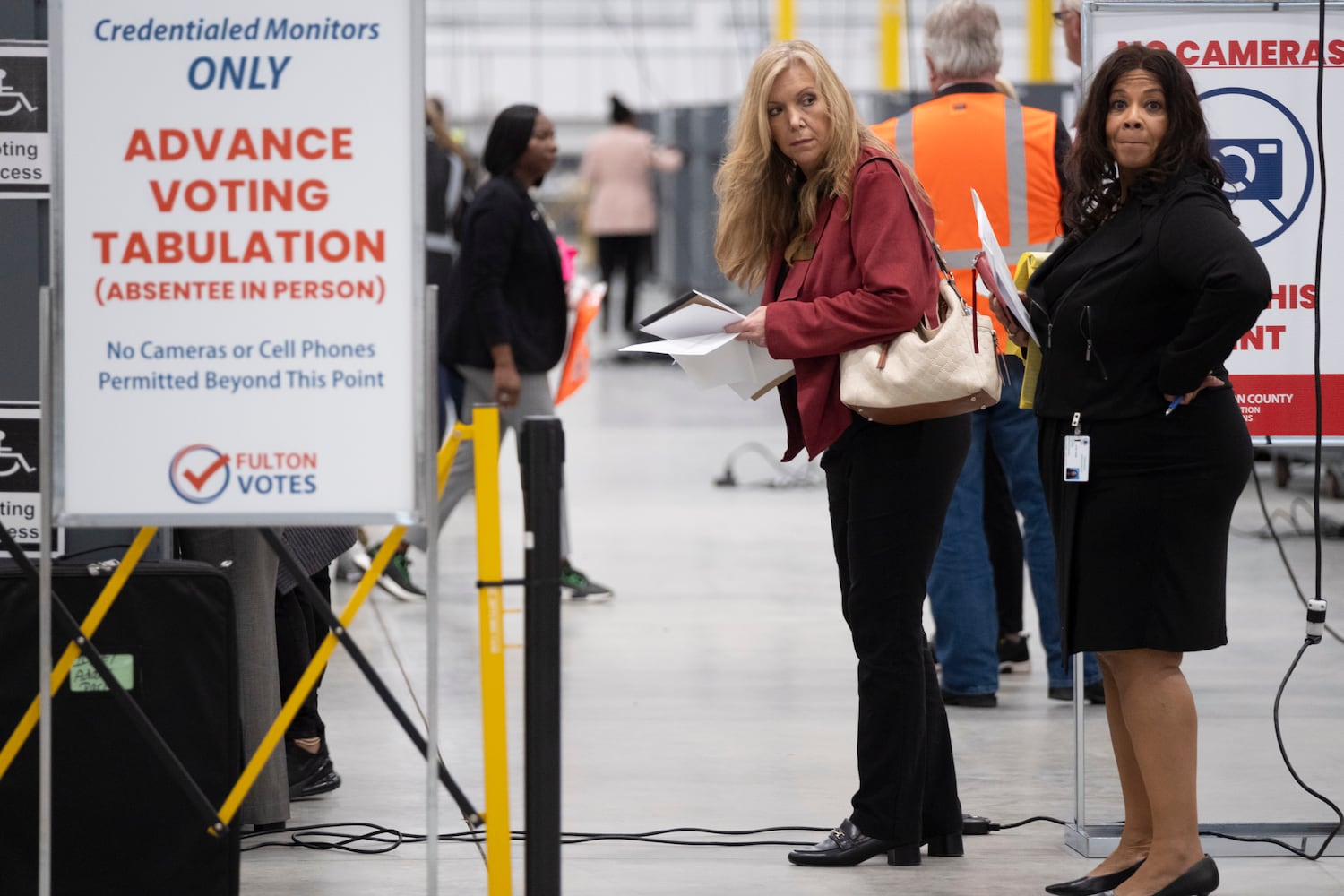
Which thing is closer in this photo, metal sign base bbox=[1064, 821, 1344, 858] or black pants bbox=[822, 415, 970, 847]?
black pants bbox=[822, 415, 970, 847]

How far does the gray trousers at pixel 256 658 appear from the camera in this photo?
3.76 m

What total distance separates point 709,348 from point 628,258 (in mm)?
13808

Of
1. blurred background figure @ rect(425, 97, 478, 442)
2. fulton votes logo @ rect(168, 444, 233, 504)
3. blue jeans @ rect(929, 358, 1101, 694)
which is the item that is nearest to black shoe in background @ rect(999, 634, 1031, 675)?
blue jeans @ rect(929, 358, 1101, 694)

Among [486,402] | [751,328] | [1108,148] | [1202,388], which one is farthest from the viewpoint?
[486,402]

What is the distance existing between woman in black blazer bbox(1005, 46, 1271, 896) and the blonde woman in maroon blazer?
29 cm

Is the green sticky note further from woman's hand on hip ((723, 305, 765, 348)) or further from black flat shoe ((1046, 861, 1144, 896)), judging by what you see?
→ black flat shoe ((1046, 861, 1144, 896))

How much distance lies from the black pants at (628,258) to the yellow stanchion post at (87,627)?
14.0m

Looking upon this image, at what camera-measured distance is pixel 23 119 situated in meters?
3.63

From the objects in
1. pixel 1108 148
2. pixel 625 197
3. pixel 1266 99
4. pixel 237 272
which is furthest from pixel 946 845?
pixel 625 197

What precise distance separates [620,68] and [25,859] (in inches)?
1097

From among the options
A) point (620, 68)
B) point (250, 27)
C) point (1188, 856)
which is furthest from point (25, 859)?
point (620, 68)

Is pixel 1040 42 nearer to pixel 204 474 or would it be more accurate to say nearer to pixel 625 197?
pixel 625 197

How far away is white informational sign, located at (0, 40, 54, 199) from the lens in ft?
11.9

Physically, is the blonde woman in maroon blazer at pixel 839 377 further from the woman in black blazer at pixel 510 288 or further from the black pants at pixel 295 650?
the woman in black blazer at pixel 510 288
